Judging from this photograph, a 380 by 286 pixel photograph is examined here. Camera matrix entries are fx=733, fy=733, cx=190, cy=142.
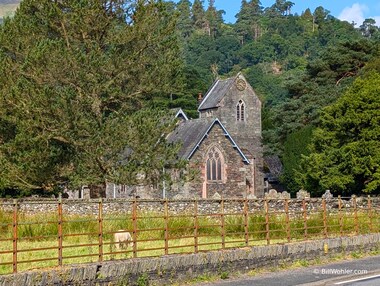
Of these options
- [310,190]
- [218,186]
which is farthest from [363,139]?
[218,186]

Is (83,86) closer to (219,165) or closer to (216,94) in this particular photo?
(219,165)

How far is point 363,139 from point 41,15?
67.8 feet

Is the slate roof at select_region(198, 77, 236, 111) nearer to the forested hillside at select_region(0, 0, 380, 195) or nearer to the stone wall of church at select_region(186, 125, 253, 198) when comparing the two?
the stone wall of church at select_region(186, 125, 253, 198)

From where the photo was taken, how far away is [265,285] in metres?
16.4

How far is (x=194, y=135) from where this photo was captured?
196 feet

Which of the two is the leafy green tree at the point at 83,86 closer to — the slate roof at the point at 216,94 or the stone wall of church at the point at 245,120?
the slate roof at the point at 216,94

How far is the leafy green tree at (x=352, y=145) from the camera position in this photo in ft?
146

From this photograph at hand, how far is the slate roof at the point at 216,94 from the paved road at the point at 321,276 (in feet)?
185

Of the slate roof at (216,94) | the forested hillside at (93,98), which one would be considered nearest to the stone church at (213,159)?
the slate roof at (216,94)

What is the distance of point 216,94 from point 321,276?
200 feet

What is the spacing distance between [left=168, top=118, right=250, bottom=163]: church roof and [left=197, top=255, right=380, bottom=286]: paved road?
122 ft

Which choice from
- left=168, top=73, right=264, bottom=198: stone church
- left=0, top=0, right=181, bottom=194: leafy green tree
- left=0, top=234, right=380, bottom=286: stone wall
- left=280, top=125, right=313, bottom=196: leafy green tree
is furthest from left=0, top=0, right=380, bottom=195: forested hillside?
left=0, top=234, right=380, bottom=286: stone wall

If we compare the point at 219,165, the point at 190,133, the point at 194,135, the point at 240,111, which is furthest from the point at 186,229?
the point at 240,111

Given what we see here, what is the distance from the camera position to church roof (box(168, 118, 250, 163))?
2291 inches
